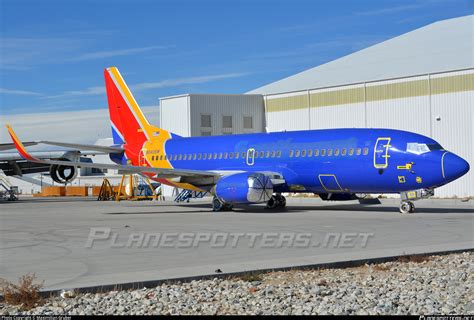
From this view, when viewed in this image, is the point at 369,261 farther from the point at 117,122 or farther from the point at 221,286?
the point at 117,122

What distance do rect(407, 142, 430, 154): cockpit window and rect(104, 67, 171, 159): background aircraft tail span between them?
1444cm

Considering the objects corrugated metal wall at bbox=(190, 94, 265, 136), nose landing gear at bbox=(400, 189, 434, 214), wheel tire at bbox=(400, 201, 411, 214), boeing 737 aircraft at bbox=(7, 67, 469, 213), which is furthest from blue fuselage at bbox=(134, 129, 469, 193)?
corrugated metal wall at bbox=(190, 94, 265, 136)

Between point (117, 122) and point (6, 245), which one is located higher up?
point (117, 122)

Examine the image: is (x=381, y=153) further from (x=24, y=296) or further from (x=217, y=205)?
(x=24, y=296)

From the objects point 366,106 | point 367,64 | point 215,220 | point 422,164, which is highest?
point 367,64

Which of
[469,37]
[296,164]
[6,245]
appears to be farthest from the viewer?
[469,37]

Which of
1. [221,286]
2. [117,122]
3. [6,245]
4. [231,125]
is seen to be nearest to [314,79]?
[231,125]

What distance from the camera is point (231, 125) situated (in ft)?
167

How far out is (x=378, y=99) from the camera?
145 ft

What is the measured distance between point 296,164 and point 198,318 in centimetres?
2178

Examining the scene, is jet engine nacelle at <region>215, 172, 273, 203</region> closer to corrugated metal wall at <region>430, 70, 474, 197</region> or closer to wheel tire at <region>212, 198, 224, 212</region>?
wheel tire at <region>212, 198, 224, 212</region>

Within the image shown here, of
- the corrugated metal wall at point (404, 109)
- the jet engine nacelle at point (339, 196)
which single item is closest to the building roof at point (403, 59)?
the corrugated metal wall at point (404, 109)

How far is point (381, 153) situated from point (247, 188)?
210 inches

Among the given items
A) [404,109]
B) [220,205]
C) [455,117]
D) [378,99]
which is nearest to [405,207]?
[220,205]
